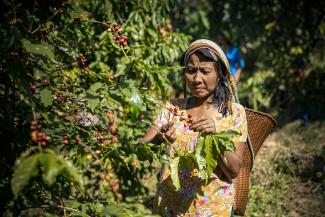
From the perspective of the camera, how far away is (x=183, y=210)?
7.00ft

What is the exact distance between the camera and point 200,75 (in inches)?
86.5

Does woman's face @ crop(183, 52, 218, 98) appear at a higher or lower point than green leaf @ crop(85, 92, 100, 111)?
higher

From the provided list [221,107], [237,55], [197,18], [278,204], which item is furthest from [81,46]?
[237,55]

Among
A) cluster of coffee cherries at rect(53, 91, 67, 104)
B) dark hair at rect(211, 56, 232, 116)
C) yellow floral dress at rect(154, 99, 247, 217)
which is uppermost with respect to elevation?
dark hair at rect(211, 56, 232, 116)

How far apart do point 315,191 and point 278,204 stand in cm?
45

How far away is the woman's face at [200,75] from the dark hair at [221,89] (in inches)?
1.1

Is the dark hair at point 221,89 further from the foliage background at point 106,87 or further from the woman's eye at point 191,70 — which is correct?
the foliage background at point 106,87

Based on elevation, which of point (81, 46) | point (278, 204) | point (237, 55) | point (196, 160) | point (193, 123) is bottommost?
point (278, 204)

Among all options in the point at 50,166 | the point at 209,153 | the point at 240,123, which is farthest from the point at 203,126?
the point at 50,166

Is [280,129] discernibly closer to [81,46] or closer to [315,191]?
[315,191]

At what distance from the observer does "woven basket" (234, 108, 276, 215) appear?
101 inches

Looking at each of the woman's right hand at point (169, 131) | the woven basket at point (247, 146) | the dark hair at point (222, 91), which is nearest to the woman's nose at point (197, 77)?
the dark hair at point (222, 91)

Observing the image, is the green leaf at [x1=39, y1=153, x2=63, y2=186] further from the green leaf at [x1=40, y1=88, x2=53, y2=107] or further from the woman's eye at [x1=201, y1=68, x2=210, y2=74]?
the woman's eye at [x1=201, y1=68, x2=210, y2=74]

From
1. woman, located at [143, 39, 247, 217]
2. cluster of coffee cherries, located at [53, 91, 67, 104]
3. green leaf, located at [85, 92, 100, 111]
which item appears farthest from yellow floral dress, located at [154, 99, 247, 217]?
green leaf, located at [85, 92, 100, 111]
